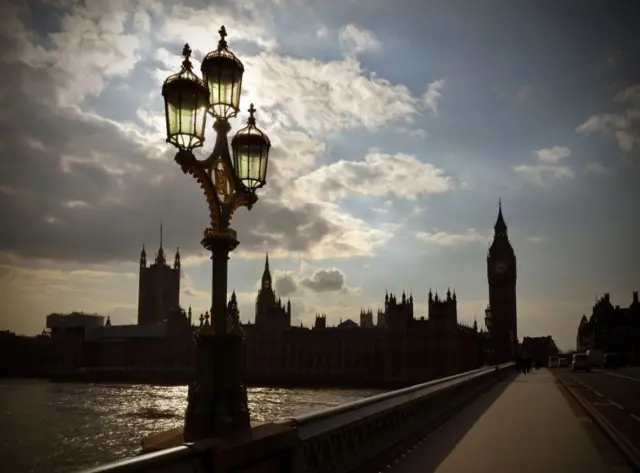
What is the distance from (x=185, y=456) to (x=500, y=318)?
118 metres

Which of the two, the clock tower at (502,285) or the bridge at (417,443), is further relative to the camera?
the clock tower at (502,285)

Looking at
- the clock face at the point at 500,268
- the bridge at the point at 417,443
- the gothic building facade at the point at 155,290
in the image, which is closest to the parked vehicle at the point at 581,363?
the bridge at the point at 417,443

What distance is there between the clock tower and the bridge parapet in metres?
106

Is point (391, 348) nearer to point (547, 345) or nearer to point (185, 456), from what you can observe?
point (547, 345)

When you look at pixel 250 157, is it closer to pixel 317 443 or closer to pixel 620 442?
pixel 317 443

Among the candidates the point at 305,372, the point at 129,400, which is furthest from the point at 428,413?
the point at 305,372

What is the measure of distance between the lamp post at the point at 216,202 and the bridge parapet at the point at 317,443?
61 cm

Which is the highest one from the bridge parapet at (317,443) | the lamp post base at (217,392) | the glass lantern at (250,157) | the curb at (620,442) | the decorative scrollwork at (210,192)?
the glass lantern at (250,157)

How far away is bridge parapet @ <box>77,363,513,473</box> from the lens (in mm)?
4639

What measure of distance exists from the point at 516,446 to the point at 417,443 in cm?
174

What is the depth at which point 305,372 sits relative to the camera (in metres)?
112

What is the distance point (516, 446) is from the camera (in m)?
10.8

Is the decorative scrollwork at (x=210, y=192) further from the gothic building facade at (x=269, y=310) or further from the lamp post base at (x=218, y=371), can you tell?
the gothic building facade at (x=269, y=310)

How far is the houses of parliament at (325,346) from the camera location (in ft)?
334
